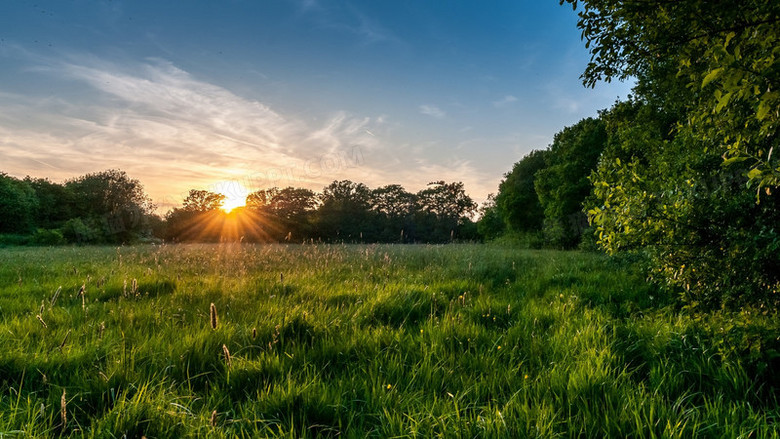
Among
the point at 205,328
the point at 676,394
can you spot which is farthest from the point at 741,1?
the point at 205,328

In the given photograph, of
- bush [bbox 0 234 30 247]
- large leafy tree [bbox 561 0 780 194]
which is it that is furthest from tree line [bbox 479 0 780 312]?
bush [bbox 0 234 30 247]

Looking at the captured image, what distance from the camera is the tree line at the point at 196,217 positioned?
136 feet

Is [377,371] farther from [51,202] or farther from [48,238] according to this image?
[51,202]

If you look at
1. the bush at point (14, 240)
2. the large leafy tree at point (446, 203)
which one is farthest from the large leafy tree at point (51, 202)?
the large leafy tree at point (446, 203)

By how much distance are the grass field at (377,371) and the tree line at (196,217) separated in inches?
1389

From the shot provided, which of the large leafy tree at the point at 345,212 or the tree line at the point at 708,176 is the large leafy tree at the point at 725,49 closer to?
the tree line at the point at 708,176

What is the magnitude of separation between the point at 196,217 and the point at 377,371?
2087 inches

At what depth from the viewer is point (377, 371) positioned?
8.75 ft

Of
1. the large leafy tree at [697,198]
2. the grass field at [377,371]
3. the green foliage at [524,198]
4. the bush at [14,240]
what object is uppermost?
the green foliage at [524,198]

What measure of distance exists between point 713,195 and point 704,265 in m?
0.82

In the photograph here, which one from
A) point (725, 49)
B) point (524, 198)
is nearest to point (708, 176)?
point (725, 49)

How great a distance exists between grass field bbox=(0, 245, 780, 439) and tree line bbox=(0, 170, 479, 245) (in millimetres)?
35279

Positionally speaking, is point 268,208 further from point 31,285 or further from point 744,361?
point 744,361

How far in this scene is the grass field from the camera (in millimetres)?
1919
